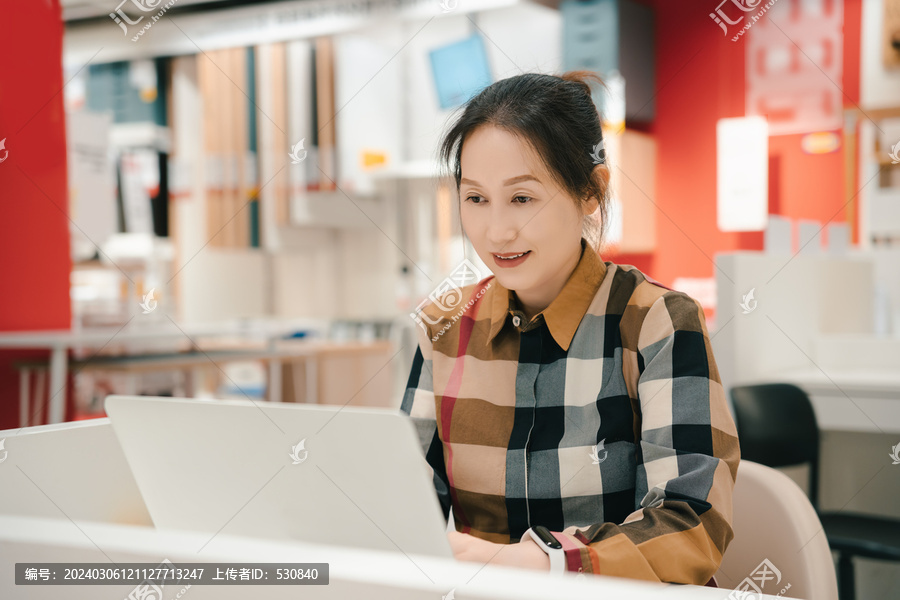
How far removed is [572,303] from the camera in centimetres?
111

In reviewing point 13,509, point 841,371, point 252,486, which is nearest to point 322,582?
point 252,486

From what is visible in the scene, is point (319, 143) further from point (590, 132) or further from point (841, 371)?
point (590, 132)

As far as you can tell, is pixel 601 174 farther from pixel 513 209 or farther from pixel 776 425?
pixel 776 425

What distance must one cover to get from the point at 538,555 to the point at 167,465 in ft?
1.19

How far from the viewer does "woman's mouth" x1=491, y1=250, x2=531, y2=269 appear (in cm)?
106

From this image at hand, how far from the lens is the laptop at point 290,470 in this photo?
620 millimetres

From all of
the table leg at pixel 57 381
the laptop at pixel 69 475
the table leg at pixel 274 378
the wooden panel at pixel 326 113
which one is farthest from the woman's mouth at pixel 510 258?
the wooden panel at pixel 326 113

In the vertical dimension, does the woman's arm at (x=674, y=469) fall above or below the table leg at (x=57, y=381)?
above

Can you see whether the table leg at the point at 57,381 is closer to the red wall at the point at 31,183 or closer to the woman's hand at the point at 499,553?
the red wall at the point at 31,183

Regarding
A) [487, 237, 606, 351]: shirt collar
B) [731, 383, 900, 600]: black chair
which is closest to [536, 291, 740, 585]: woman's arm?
[487, 237, 606, 351]: shirt collar

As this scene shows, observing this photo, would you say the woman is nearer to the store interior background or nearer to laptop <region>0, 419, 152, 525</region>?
laptop <region>0, 419, 152, 525</region>

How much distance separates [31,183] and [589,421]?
2572 millimetres

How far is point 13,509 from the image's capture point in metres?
0.90

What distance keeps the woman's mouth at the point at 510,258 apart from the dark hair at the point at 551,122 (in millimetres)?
100
